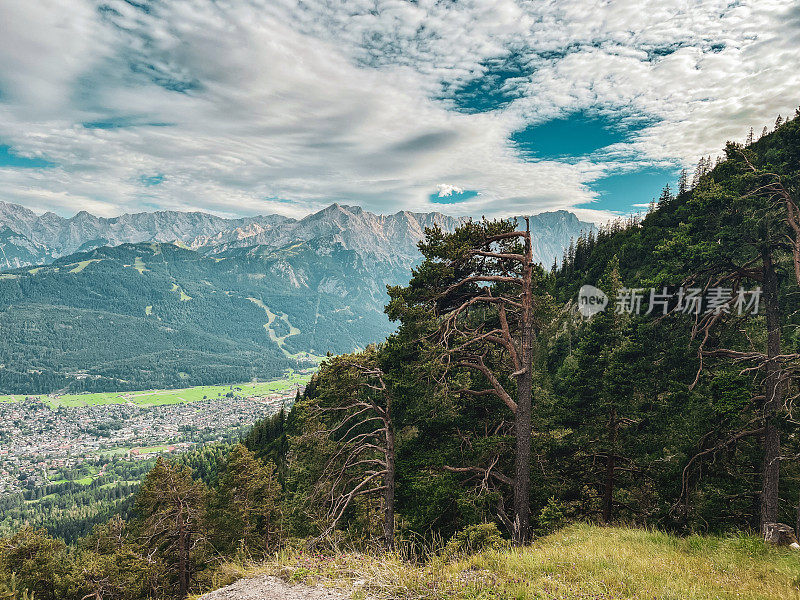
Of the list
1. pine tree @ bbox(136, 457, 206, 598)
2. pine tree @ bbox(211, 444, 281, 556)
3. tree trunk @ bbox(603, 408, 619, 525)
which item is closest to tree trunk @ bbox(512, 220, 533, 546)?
tree trunk @ bbox(603, 408, 619, 525)

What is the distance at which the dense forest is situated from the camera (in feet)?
40.6

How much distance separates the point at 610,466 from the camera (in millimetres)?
16297

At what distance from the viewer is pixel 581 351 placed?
19.8m

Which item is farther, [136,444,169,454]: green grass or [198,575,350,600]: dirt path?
[136,444,169,454]: green grass

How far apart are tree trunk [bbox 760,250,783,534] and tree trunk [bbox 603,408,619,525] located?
4888mm

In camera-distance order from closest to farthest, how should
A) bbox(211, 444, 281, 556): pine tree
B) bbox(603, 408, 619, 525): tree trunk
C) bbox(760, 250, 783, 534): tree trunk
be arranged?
bbox(760, 250, 783, 534): tree trunk → bbox(603, 408, 619, 525): tree trunk → bbox(211, 444, 281, 556): pine tree

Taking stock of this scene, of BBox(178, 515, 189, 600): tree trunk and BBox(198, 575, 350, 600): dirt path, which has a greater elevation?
BBox(198, 575, 350, 600): dirt path

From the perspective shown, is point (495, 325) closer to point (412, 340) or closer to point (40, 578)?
point (412, 340)

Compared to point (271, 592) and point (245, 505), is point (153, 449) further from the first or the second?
point (271, 592)

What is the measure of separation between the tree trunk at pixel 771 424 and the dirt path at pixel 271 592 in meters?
12.7

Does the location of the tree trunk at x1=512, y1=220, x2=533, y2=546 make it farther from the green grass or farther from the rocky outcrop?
the green grass

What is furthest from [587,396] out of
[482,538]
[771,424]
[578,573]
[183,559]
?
[183,559]

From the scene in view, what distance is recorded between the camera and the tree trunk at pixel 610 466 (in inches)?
630

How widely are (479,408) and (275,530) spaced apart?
24077mm
